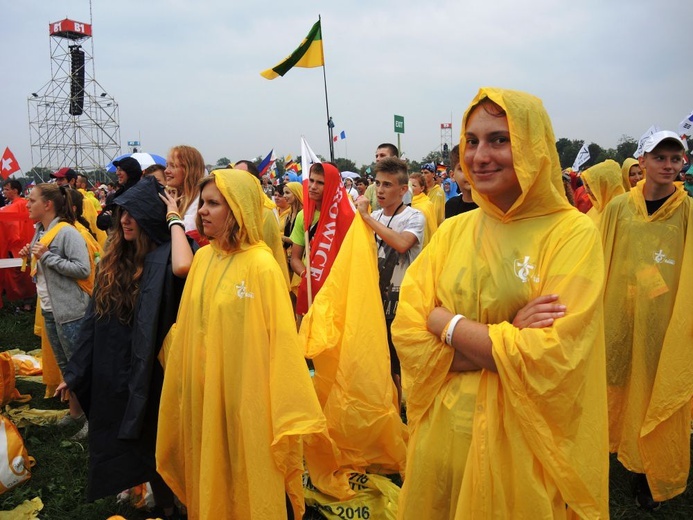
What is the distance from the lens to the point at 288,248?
822cm

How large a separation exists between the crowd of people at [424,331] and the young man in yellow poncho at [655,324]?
0.01 metres

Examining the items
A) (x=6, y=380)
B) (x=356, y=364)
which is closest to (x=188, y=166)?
(x=356, y=364)

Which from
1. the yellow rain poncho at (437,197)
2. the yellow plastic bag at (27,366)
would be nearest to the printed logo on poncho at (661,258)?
the yellow rain poncho at (437,197)

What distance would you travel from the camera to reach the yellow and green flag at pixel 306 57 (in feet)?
19.5

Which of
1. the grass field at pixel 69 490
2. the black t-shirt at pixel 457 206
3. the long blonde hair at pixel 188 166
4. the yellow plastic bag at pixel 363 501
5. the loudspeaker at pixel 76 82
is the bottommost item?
the grass field at pixel 69 490

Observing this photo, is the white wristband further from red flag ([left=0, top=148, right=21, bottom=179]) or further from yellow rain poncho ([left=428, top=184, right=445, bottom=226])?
red flag ([left=0, top=148, right=21, bottom=179])

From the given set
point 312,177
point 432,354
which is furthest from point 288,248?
point 432,354

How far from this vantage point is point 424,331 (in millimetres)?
2111

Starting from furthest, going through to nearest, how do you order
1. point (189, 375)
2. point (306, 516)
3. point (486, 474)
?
point (306, 516)
point (189, 375)
point (486, 474)

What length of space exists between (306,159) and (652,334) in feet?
10.6

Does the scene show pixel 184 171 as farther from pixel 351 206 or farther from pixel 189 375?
pixel 189 375

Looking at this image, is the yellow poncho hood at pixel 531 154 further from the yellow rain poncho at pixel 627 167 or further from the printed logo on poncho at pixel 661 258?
the yellow rain poncho at pixel 627 167

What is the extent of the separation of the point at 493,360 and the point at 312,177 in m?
3.61

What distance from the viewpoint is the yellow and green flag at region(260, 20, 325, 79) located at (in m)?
5.93
